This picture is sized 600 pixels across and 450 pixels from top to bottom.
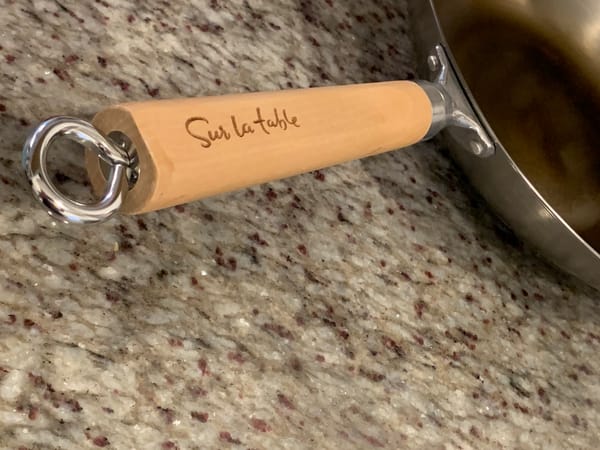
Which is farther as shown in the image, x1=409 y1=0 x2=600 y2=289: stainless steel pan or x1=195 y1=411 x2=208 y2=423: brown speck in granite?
x1=409 y1=0 x2=600 y2=289: stainless steel pan

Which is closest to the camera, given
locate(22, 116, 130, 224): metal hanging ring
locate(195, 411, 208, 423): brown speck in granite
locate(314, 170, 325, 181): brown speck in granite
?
locate(22, 116, 130, 224): metal hanging ring

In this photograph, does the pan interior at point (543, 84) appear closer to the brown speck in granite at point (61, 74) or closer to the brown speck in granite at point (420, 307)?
the brown speck in granite at point (420, 307)

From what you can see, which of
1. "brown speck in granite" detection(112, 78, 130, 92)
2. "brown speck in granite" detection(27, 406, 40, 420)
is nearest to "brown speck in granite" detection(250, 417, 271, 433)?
"brown speck in granite" detection(27, 406, 40, 420)

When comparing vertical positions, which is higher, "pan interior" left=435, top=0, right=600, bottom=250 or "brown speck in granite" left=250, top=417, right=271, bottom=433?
"pan interior" left=435, top=0, right=600, bottom=250

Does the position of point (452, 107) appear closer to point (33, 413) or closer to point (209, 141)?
point (209, 141)

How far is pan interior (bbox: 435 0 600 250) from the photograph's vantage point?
0.66 m

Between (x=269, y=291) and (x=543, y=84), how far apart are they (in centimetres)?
37

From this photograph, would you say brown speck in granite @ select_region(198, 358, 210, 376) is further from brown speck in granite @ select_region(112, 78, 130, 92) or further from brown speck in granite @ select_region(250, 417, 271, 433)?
brown speck in granite @ select_region(112, 78, 130, 92)

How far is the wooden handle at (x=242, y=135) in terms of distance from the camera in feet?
1.16

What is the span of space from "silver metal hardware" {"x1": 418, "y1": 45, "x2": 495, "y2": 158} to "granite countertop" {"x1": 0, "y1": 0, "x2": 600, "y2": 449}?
0.31ft

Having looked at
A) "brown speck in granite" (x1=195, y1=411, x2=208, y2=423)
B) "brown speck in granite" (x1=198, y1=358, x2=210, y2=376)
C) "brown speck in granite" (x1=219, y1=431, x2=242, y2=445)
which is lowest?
"brown speck in granite" (x1=219, y1=431, x2=242, y2=445)

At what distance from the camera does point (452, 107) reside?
53 centimetres

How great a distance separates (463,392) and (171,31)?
1.16 ft

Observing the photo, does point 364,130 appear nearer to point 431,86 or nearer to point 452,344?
point 431,86
